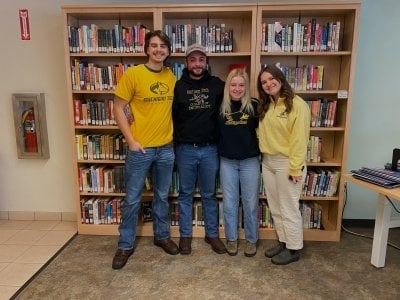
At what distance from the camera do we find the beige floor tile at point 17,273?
226cm

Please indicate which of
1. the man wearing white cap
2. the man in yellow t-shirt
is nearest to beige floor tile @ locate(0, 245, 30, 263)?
the man in yellow t-shirt

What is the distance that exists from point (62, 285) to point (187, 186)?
112cm

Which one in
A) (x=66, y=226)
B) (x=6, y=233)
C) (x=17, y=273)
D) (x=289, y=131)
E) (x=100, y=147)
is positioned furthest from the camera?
(x=66, y=226)

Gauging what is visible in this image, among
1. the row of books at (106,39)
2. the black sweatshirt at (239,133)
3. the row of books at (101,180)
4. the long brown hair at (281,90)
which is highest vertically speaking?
the row of books at (106,39)

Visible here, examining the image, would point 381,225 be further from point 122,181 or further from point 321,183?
point 122,181

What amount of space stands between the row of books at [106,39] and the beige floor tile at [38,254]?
166cm

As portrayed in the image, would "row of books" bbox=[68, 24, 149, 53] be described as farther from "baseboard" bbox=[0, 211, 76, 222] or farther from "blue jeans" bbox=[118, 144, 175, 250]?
"baseboard" bbox=[0, 211, 76, 222]

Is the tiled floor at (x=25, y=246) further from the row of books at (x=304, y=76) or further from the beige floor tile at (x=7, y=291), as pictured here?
the row of books at (x=304, y=76)

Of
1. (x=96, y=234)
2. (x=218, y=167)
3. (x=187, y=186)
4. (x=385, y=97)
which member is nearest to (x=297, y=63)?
(x=385, y=97)

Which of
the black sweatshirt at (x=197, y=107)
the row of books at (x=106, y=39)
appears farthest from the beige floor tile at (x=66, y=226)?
the row of books at (x=106, y=39)

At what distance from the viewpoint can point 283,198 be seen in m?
2.36

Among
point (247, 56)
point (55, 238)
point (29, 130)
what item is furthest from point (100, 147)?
point (247, 56)

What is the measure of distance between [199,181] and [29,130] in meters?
1.75

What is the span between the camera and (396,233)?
9.71 feet
